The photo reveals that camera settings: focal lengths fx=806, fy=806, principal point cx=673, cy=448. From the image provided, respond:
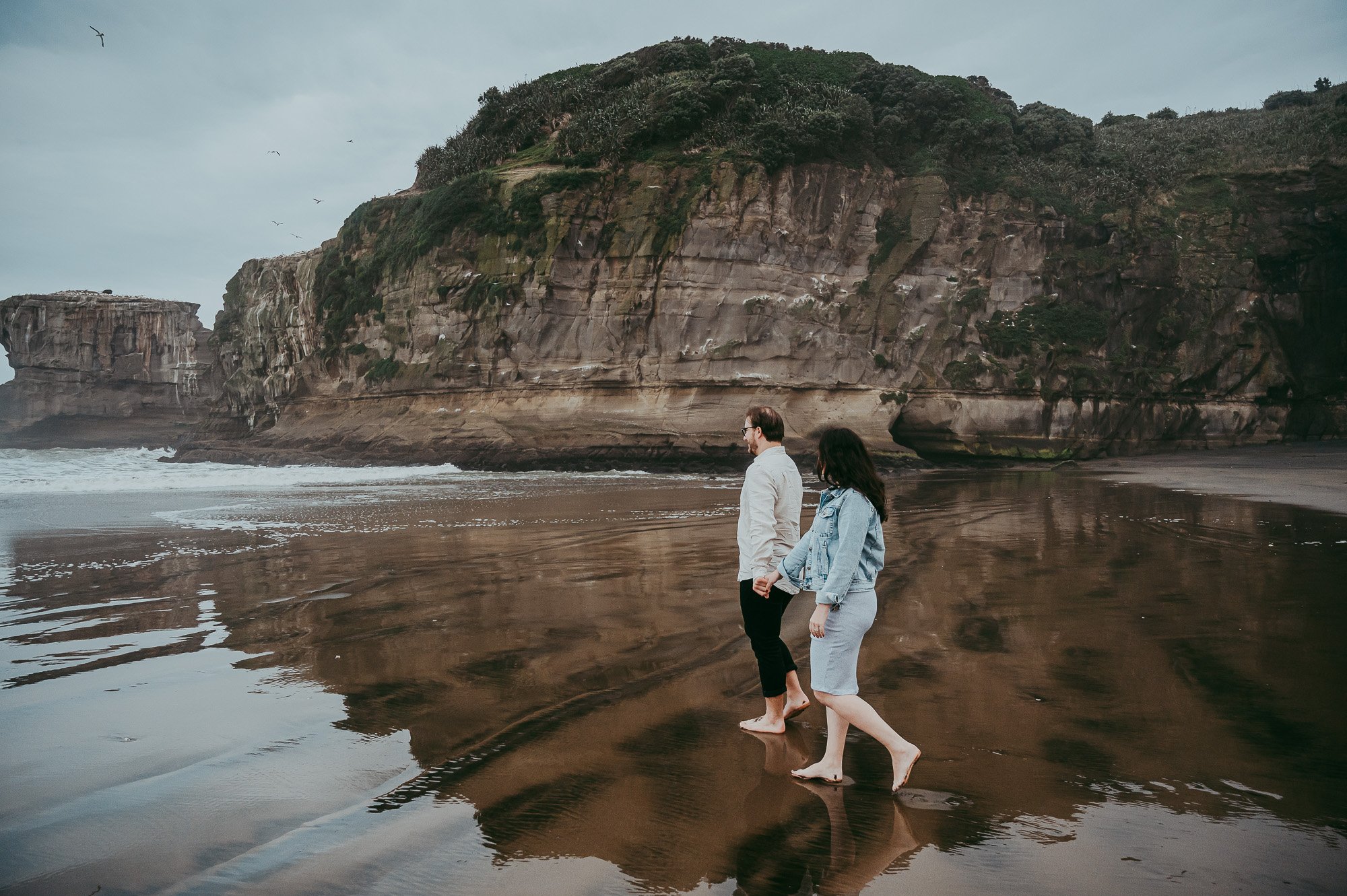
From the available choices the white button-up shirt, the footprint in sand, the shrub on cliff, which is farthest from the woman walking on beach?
the shrub on cliff

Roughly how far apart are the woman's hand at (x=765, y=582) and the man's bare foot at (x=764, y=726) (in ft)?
2.06

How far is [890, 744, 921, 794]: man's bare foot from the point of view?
3.33m

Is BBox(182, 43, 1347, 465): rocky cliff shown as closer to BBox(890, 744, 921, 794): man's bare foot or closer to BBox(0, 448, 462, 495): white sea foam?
BBox(0, 448, 462, 495): white sea foam

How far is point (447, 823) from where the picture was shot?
298 centimetres

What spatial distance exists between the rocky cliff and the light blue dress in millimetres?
23666

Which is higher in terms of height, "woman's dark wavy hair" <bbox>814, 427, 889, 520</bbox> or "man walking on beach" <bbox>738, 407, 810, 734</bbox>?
"woman's dark wavy hair" <bbox>814, 427, 889, 520</bbox>

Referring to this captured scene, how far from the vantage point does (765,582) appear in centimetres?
407

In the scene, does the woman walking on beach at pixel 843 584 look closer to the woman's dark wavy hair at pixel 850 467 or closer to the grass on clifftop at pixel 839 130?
the woman's dark wavy hair at pixel 850 467

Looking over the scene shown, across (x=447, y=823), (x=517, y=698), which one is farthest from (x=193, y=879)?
(x=517, y=698)

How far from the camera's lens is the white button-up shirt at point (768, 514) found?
13.9 ft

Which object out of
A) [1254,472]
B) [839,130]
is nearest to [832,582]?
[1254,472]

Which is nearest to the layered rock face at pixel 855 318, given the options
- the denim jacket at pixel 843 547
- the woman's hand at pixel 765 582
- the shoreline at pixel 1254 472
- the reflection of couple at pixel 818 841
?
the shoreline at pixel 1254 472

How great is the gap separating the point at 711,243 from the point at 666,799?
1064 inches

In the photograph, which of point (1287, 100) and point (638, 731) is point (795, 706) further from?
point (1287, 100)
